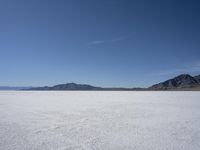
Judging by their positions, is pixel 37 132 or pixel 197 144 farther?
pixel 37 132

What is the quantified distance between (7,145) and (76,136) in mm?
1493

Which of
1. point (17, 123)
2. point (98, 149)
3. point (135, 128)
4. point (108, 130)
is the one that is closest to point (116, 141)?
point (98, 149)

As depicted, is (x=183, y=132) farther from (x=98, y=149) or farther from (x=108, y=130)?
(x=98, y=149)

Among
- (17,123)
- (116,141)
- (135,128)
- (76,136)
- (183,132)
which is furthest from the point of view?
(17,123)

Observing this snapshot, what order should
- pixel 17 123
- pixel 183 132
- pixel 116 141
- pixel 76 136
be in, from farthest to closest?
pixel 17 123, pixel 183 132, pixel 76 136, pixel 116 141

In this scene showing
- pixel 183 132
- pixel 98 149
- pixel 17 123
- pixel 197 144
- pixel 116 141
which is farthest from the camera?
pixel 17 123

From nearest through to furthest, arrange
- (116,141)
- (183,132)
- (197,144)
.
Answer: (197,144) < (116,141) < (183,132)

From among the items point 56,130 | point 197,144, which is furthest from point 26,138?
point 197,144

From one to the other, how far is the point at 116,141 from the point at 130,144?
0.34m

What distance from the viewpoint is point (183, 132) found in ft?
18.3

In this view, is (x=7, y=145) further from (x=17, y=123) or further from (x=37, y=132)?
(x=17, y=123)

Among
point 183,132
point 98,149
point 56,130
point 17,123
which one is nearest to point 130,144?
point 98,149

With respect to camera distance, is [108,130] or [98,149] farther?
[108,130]

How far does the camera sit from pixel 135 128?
243 inches
